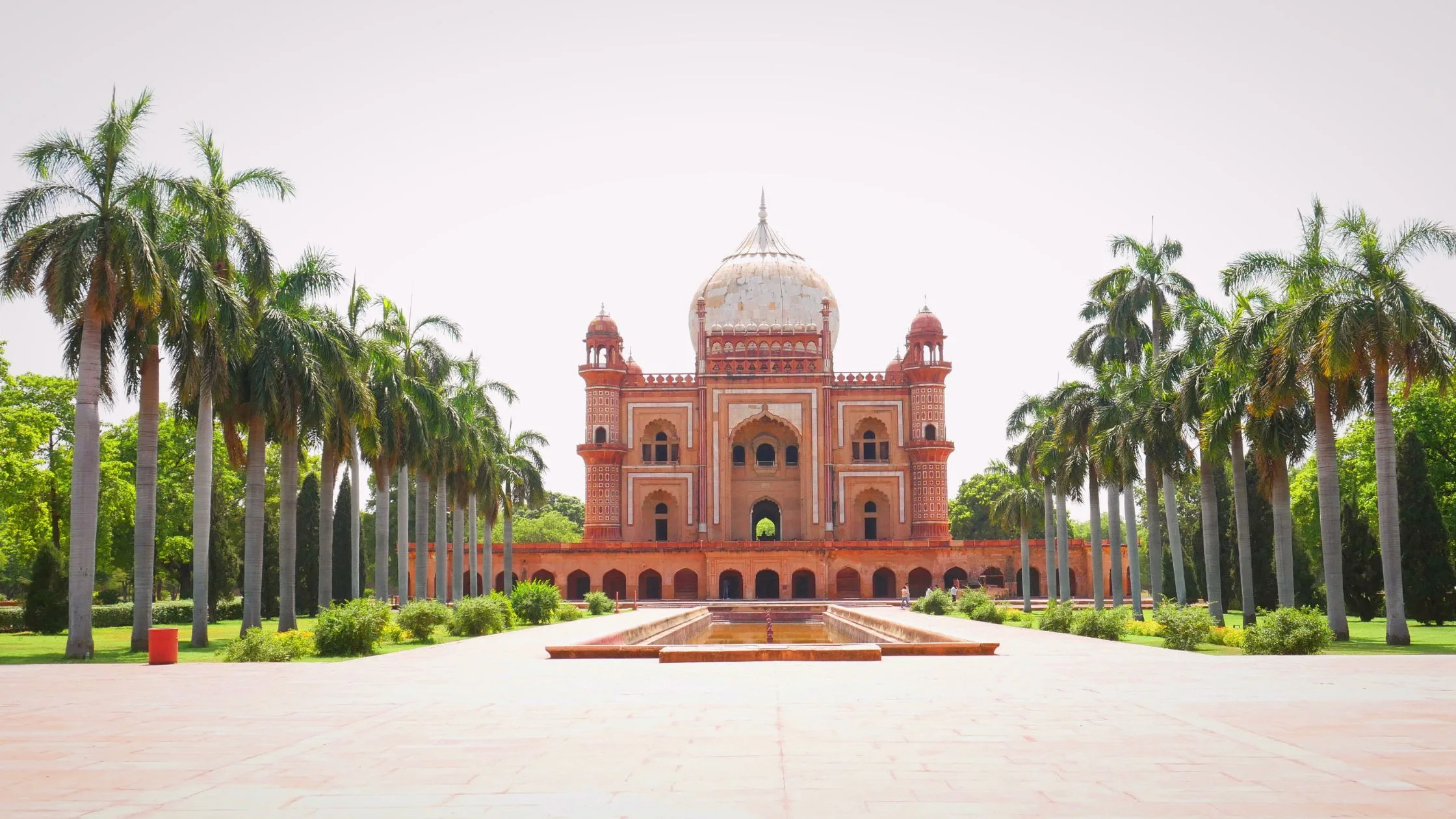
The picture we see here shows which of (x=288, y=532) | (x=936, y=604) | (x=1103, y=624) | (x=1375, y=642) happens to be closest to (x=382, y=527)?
(x=288, y=532)

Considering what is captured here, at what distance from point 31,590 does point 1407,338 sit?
27068 millimetres

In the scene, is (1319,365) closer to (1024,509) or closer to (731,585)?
(1024,509)

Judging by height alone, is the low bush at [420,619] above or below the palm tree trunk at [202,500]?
below

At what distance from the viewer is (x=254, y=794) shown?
6766 mm

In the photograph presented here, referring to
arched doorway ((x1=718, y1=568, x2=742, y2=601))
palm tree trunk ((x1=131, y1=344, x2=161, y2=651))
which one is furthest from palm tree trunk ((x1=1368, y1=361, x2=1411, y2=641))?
arched doorway ((x1=718, y1=568, x2=742, y2=601))

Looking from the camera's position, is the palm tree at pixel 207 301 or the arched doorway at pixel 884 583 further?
the arched doorway at pixel 884 583

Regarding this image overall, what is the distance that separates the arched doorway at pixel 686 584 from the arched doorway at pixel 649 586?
0.17 meters

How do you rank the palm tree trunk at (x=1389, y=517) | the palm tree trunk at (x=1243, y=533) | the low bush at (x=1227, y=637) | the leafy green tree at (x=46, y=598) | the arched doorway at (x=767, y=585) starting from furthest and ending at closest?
the arched doorway at (x=767, y=585), the leafy green tree at (x=46, y=598), the palm tree trunk at (x=1243, y=533), the palm tree trunk at (x=1389, y=517), the low bush at (x=1227, y=637)

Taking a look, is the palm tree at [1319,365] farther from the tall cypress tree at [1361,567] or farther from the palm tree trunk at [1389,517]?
the tall cypress tree at [1361,567]

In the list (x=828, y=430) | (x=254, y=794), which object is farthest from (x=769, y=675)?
(x=828, y=430)

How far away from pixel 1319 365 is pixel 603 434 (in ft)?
118

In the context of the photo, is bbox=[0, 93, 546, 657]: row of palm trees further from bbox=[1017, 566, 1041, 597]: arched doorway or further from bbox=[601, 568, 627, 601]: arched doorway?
bbox=[1017, 566, 1041, 597]: arched doorway

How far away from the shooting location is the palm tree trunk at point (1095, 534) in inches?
1176

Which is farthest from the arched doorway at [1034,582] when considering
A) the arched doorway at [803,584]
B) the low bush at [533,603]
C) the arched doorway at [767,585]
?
the low bush at [533,603]
